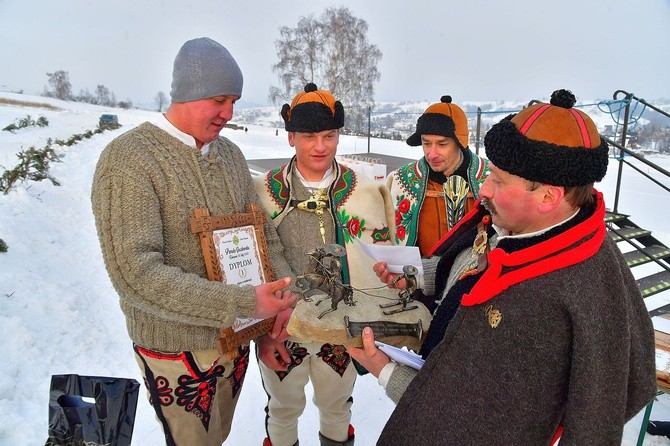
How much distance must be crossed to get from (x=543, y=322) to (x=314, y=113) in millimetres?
1478

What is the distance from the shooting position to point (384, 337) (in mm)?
1568

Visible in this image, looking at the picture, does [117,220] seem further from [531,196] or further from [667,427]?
[667,427]

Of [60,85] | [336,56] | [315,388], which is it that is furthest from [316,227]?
[60,85]

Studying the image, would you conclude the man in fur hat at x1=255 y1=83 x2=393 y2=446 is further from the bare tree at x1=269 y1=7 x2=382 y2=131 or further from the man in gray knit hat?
the bare tree at x1=269 y1=7 x2=382 y2=131

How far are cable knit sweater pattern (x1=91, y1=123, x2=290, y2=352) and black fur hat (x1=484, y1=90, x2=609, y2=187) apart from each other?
99cm

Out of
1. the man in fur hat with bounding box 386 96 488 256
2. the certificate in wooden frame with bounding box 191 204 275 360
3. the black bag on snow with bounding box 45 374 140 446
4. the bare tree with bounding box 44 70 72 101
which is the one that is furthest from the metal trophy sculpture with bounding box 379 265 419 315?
the bare tree with bounding box 44 70 72 101

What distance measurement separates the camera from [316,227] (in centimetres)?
231

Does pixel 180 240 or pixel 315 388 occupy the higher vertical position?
pixel 180 240

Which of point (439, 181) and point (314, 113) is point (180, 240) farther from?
point (439, 181)

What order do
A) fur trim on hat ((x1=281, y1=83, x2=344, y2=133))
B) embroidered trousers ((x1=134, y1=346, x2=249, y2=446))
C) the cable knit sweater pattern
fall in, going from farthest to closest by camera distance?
fur trim on hat ((x1=281, y1=83, x2=344, y2=133)) < embroidered trousers ((x1=134, y1=346, x2=249, y2=446)) < the cable knit sweater pattern

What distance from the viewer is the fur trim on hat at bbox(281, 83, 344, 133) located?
86.2 inches

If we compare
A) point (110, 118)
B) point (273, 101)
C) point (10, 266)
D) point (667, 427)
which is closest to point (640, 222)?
point (667, 427)

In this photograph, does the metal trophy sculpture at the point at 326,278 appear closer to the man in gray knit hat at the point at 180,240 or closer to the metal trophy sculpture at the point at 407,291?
the man in gray knit hat at the point at 180,240

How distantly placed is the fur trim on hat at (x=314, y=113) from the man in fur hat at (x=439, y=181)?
0.88m
